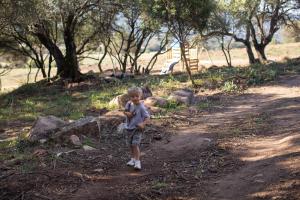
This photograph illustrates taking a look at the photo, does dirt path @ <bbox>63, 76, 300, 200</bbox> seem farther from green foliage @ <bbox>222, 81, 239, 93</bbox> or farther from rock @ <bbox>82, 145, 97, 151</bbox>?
green foliage @ <bbox>222, 81, 239, 93</bbox>

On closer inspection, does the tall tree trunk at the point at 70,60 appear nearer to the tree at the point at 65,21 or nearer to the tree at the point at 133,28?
the tree at the point at 65,21

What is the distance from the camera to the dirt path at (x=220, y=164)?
589cm

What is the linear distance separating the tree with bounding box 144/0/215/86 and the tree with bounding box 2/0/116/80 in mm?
4016

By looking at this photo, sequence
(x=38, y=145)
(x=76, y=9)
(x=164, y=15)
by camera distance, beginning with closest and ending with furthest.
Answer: (x=38, y=145) < (x=164, y=15) < (x=76, y=9)

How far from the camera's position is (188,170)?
22.9 feet

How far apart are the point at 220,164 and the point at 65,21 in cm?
1696

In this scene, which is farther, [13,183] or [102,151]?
[102,151]

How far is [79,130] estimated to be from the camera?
30.0 ft

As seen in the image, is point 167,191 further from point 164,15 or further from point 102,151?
point 164,15

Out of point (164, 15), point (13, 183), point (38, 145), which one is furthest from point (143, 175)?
point (164, 15)

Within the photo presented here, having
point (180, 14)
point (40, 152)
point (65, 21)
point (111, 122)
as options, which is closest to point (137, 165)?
point (40, 152)

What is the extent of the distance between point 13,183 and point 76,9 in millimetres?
15013

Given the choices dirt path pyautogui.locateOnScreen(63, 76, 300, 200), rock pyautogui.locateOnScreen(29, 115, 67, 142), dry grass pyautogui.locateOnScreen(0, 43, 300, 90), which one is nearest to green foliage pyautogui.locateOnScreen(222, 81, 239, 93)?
dirt path pyautogui.locateOnScreen(63, 76, 300, 200)

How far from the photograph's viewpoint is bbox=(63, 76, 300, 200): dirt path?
589 centimetres
